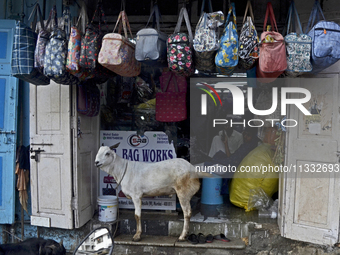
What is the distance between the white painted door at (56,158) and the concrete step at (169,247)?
77 centimetres

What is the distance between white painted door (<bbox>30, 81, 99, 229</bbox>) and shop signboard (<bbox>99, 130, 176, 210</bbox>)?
597mm

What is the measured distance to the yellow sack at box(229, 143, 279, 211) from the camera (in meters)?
5.35

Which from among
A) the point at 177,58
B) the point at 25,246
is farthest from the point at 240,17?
the point at 25,246

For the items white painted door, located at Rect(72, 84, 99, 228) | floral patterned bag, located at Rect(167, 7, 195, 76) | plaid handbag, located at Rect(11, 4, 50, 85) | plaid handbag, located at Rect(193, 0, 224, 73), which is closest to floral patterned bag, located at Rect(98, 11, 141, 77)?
floral patterned bag, located at Rect(167, 7, 195, 76)

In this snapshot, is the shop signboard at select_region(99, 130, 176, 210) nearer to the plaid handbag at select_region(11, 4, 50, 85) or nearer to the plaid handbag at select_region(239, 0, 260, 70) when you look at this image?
the plaid handbag at select_region(11, 4, 50, 85)

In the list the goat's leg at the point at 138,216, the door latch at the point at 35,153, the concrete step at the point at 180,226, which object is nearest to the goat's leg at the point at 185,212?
the concrete step at the point at 180,226

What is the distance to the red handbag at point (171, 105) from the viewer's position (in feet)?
16.4

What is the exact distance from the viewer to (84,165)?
4.91 metres

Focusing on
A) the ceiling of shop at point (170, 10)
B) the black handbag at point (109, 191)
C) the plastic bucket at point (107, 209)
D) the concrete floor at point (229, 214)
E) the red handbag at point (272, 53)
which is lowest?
the concrete floor at point (229, 214)

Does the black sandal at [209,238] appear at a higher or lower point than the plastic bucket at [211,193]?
lower

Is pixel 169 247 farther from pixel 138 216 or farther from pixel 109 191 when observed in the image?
pixel 109 191

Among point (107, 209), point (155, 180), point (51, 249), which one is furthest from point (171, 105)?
point (51, 249)

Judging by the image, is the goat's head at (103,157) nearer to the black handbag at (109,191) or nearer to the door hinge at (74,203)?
the door hinge at (74,203)

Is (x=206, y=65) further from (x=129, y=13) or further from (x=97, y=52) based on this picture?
(x=129, y=13)
